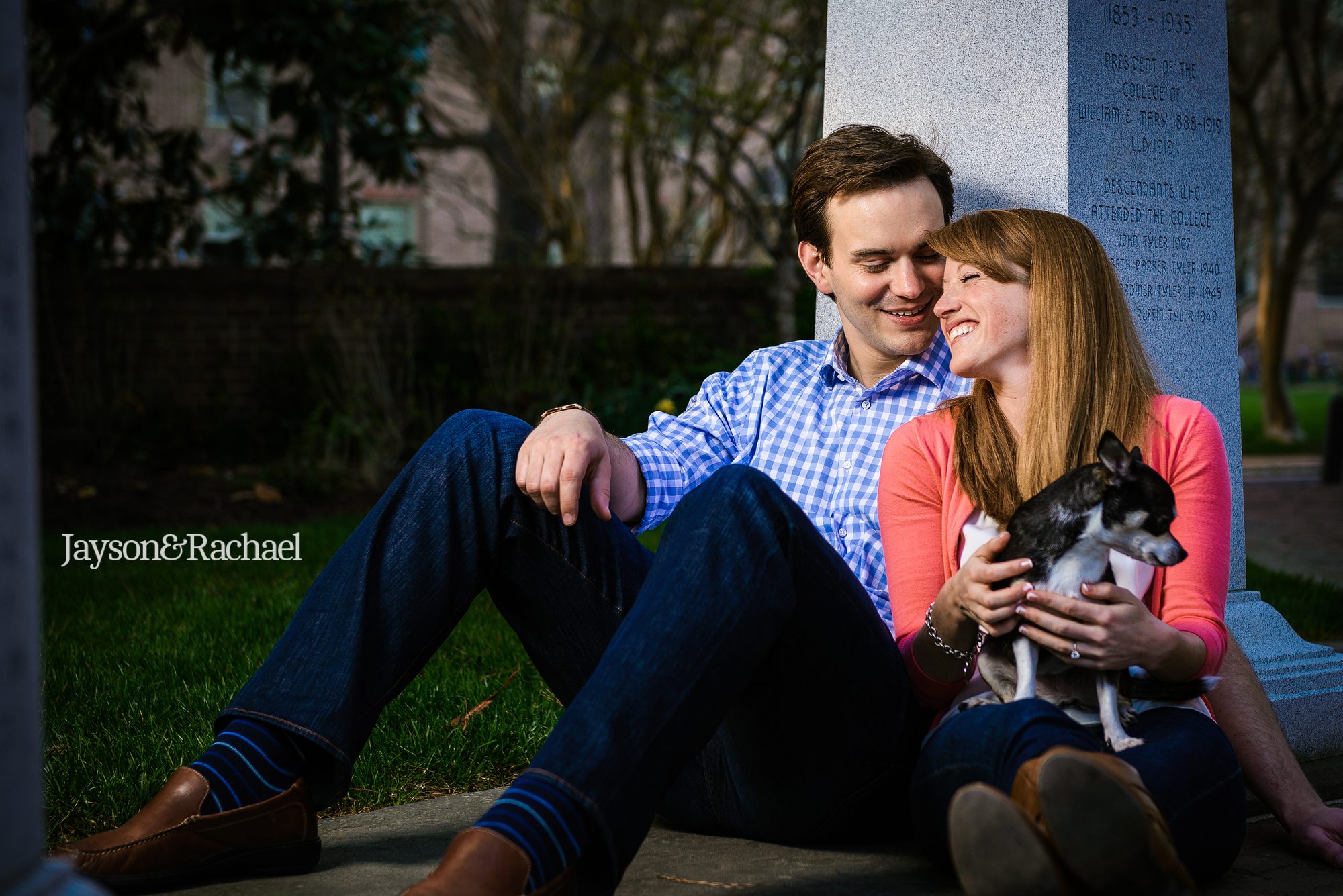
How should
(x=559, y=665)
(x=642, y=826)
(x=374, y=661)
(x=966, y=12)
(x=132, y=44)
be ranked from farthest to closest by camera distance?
(x=132, y=44)
(x=966, y=12)
(x=559, y=665)
(x=374, y=661)
(x=642, y=826)

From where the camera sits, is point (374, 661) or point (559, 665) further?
point (559, 665)

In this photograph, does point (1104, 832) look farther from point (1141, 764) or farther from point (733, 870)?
point (733, 870)

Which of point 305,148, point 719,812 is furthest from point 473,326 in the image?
point 719,812

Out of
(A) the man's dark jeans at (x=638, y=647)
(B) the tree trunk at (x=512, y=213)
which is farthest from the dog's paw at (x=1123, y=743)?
→ (B) the tree trunk at (x=512, y=213)

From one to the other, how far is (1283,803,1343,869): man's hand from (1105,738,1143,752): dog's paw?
0.62m

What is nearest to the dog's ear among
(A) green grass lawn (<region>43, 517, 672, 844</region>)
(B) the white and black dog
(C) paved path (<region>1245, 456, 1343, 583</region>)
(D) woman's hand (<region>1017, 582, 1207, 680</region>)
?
(B) the white and black dog

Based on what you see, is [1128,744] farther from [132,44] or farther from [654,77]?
[654,77]

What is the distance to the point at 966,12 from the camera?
3.12 meters

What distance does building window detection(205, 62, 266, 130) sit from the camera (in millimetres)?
10266

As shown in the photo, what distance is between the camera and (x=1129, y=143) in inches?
119

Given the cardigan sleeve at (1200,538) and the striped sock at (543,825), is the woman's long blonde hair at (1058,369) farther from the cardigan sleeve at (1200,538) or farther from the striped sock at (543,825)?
the striped sock at (543,825)

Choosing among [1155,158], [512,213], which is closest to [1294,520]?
[1155,158]

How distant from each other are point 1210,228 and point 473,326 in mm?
7335

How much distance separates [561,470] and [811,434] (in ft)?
2.68
